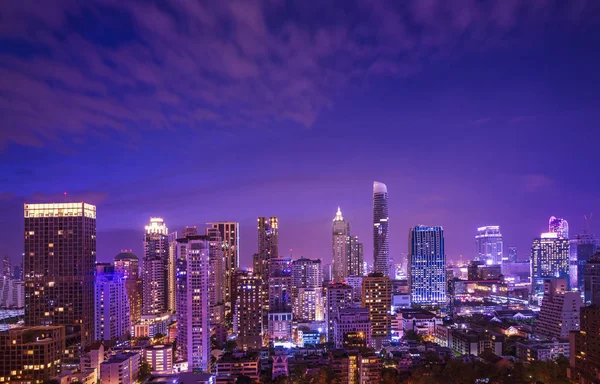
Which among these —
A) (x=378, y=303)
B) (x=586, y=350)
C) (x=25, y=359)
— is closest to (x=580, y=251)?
(x=378, y=303)

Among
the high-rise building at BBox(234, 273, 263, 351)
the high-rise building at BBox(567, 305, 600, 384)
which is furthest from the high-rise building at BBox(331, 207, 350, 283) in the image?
the high-rise building at BBox(567, 305, 600, 384)

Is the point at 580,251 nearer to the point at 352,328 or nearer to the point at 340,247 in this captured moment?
the point at 340,247

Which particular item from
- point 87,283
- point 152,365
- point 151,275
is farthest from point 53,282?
point 151,275

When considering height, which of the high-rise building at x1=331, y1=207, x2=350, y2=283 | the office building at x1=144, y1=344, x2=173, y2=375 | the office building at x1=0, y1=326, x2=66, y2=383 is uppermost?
the high-rise building at x1=331, y1=207, x2=350, y2=283

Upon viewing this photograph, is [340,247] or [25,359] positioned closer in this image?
[25,359]

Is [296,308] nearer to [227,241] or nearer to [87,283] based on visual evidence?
[227,241]

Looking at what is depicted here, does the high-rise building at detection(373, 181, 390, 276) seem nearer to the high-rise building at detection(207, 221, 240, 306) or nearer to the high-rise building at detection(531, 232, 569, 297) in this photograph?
the high-rise building at detection(531, 232, 569, 297)
